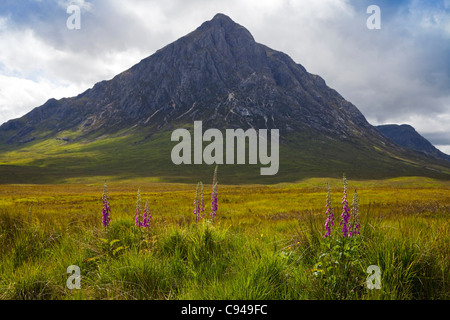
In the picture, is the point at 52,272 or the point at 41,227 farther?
the point at 41,227

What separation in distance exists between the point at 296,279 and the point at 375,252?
1405 millimetres

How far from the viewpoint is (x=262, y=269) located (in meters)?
4.04

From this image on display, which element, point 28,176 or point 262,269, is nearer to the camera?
point 262,269

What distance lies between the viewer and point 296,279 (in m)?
3.97

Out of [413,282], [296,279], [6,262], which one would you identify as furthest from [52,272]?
[413,282]
